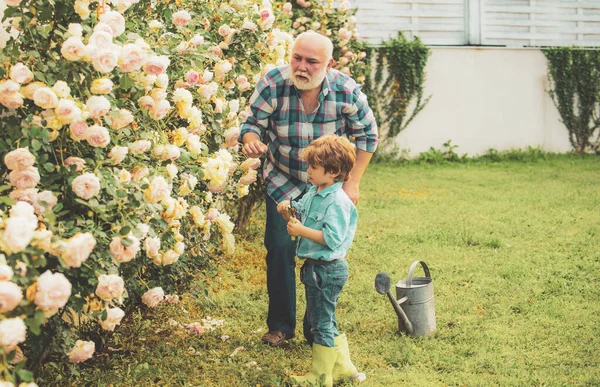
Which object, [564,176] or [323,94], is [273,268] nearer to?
[323,94]

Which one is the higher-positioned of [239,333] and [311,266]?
[311,266]

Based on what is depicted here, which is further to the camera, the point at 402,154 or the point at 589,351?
the point at 402,154

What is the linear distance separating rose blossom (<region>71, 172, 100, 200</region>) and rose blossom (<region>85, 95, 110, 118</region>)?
0.23 meters

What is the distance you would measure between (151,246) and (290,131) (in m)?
1.23

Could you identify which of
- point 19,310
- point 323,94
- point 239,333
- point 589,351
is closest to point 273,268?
point 239,333

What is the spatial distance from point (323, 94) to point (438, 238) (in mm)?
2859

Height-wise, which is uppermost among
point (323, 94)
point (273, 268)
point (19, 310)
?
point (323, 94)

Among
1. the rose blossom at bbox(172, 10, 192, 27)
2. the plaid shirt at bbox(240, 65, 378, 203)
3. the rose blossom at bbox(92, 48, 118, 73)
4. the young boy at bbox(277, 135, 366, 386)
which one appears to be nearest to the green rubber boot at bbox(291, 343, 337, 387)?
the young boy at bbox(277, 135, 366, 386)

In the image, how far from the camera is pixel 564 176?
961 centimetres

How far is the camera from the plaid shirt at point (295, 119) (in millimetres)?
3871

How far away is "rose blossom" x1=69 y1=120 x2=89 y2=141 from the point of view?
256cm

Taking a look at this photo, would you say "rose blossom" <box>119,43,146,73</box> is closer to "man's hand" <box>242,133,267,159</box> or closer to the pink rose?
the pink rose

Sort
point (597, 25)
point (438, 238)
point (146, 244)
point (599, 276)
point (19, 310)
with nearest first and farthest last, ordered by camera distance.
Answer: point (19, 310), point (146, 244), point (599, 276), point (438, 238), point (597, 25)

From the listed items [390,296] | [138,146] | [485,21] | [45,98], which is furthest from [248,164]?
[485,21]
